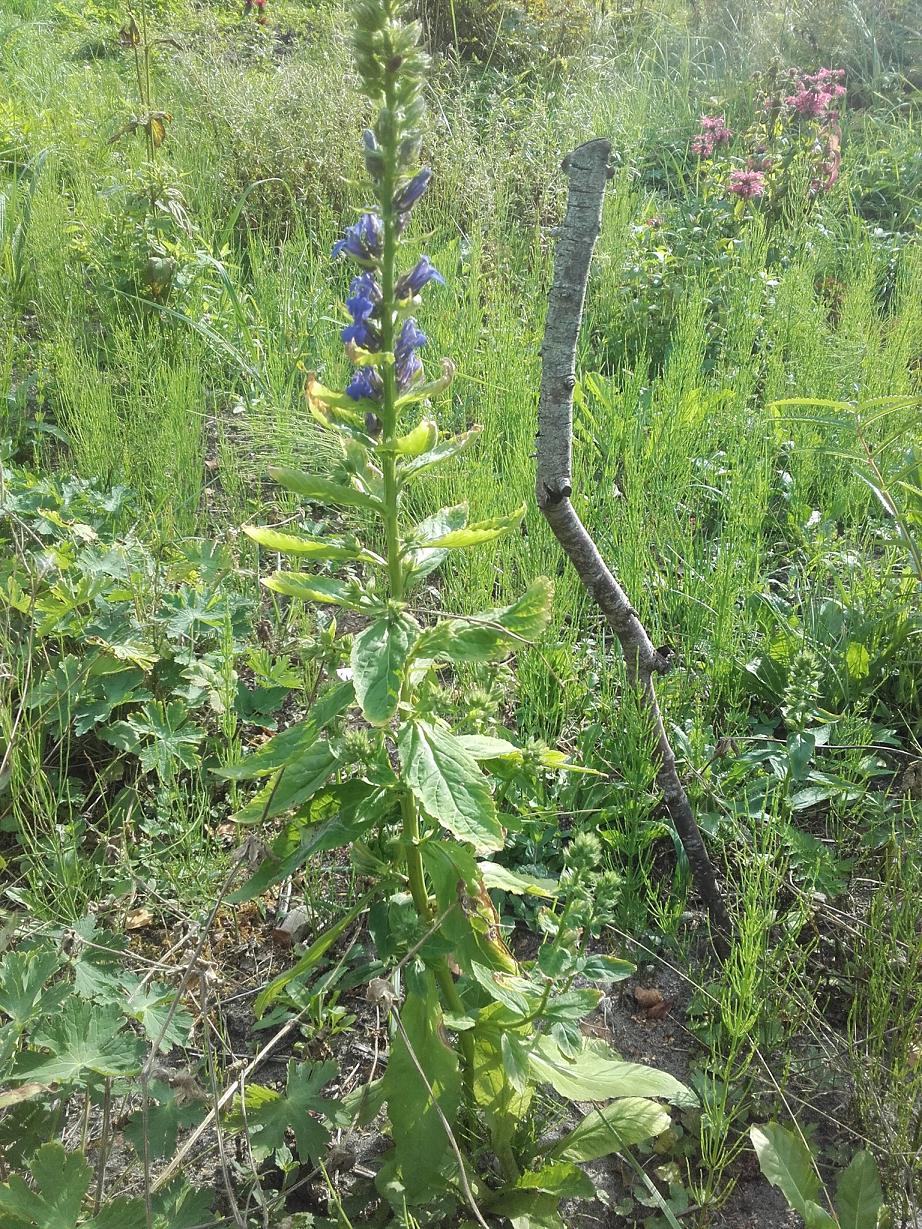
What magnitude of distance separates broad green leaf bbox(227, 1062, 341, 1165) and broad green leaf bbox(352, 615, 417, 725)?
646 mm

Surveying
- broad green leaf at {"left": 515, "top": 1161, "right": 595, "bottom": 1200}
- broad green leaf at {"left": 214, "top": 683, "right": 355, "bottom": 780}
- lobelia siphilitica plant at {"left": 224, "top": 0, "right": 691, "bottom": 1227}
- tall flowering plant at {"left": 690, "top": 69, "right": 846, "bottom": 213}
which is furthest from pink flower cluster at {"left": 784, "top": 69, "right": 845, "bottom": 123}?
broad green leaf at {"left": 515, "top": 1161, "right": 595, "bottom": 1200}

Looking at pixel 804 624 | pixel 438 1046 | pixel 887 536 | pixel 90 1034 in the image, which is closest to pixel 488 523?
pixel 438 1046

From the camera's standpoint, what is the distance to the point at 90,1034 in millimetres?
1354

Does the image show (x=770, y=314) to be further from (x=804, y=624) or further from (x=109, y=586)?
(x=109, y=586)

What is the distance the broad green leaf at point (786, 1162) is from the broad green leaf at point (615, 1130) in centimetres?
15

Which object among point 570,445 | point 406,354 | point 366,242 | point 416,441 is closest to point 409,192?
point 366,242

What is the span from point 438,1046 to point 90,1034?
512 millimetres

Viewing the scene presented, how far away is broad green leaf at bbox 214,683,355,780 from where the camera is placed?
1277 mm

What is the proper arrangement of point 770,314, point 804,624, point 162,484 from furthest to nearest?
point 770,314
point 162,484
point 804,624

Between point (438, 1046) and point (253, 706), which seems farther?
point (253, 706)

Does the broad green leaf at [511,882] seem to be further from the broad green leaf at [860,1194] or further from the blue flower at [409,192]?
the blue flower at [409,192]

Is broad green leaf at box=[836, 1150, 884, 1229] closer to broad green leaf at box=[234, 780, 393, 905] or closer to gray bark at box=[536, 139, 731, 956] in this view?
gray bark at box=[536, 139, 731, 956]

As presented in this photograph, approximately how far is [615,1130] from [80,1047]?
813mm

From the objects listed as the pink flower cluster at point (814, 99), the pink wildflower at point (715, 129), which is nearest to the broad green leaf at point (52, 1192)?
the pink wildflower at point (715, 129)
